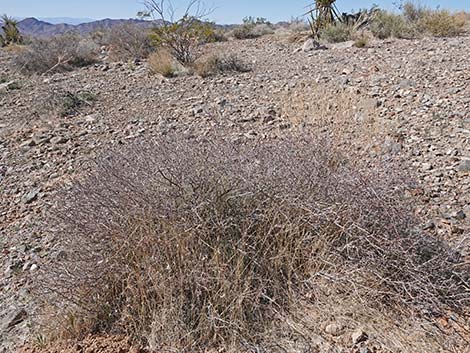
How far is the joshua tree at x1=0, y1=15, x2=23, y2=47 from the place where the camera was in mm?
15211

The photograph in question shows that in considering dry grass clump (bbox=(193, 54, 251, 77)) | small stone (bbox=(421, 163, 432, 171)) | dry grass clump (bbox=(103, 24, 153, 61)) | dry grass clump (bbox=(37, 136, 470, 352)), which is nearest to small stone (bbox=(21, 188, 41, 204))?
dry grass clump (bbox=(37, 136, 470, 352))

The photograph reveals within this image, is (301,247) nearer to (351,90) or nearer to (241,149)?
(241,149)

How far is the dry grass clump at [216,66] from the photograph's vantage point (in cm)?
753

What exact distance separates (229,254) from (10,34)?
53.5 feet

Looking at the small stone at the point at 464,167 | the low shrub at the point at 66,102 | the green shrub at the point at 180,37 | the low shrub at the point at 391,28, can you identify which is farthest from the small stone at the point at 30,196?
the low shrub at the point at 391,28

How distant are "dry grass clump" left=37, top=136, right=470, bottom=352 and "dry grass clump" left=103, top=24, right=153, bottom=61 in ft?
27.0

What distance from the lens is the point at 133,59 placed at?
9609 millimetres

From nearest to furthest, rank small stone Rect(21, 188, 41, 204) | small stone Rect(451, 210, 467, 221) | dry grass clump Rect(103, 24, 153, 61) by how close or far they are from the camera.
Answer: small stone Rect(451, 210, 467, 221) → small stone Rect(21, 188, 41, 204) → dry grass clump Rect(103, 24, 153, 61)

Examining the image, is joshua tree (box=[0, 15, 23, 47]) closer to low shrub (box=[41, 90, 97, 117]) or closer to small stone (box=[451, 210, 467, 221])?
low shrub (box=[41, 90, 97, 117])

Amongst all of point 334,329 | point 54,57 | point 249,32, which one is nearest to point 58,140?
point 334,329

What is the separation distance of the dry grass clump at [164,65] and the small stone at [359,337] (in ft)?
21.5

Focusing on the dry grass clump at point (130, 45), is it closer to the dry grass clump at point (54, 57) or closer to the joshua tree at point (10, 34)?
the dry grass clump at point (54, 57)

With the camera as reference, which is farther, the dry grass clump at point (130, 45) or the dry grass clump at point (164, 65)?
the dry grass clump at point (130, 45)

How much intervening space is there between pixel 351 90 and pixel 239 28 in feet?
33.1
